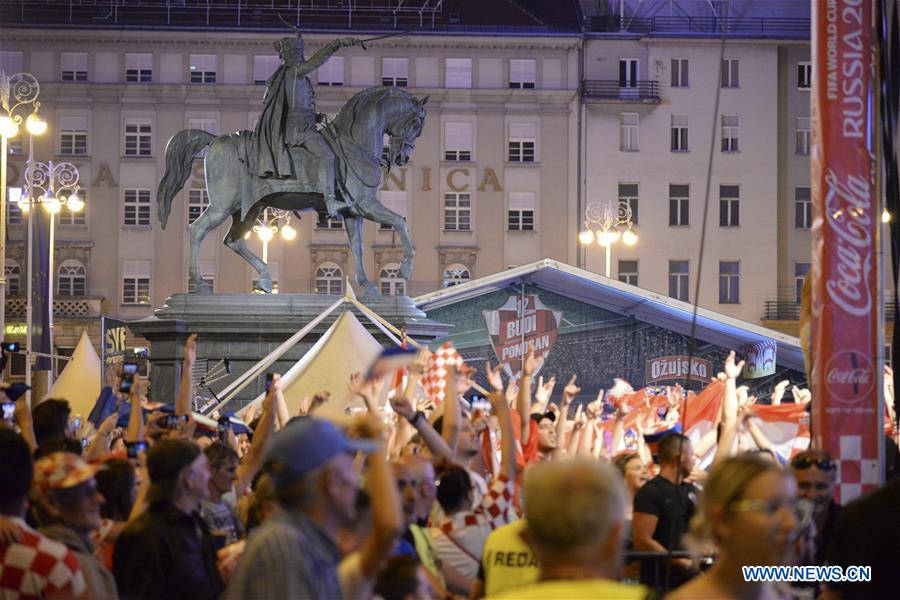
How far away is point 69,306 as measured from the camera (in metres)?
59.4

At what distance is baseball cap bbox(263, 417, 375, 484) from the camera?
443 cm

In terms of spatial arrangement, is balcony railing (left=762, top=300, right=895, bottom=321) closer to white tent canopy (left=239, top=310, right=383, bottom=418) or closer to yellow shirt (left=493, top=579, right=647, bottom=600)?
white tent canopy (left=239, top=310, right=383, bottom=418)

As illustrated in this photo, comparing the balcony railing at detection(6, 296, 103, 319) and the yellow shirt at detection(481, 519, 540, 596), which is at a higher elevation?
the balcony railing at detection(6, 296, 103, 319)

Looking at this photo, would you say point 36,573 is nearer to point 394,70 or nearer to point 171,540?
point 171,540

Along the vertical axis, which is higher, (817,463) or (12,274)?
(12,274)

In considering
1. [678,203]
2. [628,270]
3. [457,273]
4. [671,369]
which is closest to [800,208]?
[678,203]

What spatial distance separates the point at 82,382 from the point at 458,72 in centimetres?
4398

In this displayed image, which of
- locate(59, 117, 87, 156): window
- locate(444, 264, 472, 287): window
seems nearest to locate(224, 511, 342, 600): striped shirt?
locate(444, 264, 472, 287): window

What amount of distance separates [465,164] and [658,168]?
24.1 feet

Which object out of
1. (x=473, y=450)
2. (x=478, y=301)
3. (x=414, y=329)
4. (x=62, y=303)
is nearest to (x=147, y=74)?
(x=62, y=303)

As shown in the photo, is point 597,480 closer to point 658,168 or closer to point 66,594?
point 66,594

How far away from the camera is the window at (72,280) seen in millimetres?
61250

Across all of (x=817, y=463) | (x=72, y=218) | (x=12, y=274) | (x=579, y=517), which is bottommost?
(x=817, y=463)

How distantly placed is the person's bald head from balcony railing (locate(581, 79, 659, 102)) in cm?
5830
